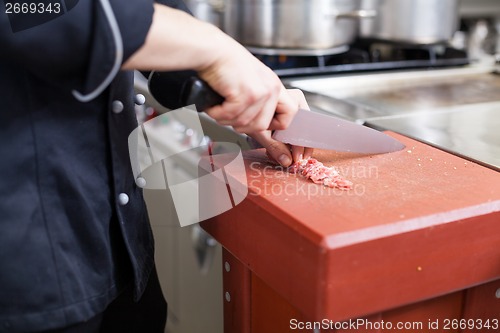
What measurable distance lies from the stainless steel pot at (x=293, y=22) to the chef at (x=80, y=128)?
2.10 ft

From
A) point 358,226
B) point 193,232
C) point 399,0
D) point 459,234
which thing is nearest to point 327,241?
point 358,226

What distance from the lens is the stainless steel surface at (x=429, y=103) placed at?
2.76 ft

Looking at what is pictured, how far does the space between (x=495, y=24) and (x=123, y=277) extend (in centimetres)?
171

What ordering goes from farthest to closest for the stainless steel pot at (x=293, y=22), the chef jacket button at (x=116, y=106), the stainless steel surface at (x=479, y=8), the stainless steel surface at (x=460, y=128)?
the stainless steel surface at (x=479, y=8) < the stainless steel pot at (x=293, y=22) < the stainless steel surface at (x=460, y=128) < the chef jacket button at (x=116, y=106)

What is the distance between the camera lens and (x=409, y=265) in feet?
1.81

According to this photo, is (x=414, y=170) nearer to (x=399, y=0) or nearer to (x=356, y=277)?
(x=356, y=277)

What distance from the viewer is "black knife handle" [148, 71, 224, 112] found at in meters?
0.56

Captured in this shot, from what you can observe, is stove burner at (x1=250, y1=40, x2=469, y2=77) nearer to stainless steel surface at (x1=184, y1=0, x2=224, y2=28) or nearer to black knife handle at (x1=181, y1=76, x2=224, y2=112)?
stainless steel surface at (x1=184, y1=0, x2=224, y2=28)

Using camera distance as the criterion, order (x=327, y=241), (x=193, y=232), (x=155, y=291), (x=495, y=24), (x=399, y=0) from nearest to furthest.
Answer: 1. (x=327, y=241)
2. (x=155, y=291)
3. (x=193, y=232)
4. (x=399, y=0)
5. (x=495, y=24)

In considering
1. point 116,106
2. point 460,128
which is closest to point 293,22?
point 460,128

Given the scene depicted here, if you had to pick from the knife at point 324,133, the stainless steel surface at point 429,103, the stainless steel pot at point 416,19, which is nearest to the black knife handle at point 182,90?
the knife at point 324,133

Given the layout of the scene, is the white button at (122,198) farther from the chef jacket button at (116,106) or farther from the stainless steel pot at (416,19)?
the stainless steel pot at (416,19)

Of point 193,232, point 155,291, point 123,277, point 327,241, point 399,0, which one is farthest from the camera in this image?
point 399,0

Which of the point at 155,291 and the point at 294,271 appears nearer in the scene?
the point at 294,271
